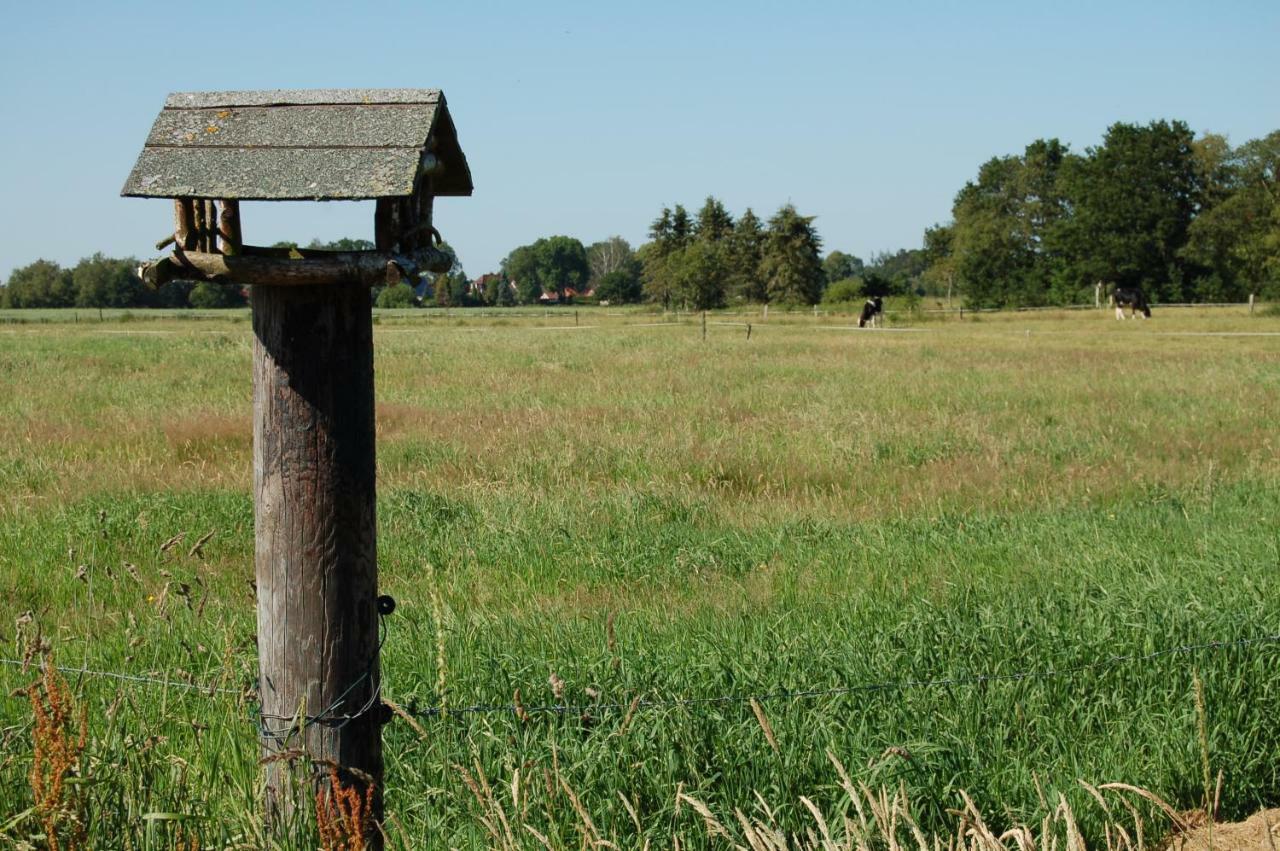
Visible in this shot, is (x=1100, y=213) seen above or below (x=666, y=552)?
above

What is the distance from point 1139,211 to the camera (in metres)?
71.4

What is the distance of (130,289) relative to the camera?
7838 centimetres

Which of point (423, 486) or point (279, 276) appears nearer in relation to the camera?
point (279, 276)

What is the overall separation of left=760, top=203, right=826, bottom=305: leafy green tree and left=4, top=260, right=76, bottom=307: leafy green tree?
51.6 metres

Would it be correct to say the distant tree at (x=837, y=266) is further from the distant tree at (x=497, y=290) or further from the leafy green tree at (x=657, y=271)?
the leafy green tree at (x=657, y=271)

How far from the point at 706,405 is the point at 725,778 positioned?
39.5ft

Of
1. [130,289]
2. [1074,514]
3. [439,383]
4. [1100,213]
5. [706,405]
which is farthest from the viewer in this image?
[130,289]

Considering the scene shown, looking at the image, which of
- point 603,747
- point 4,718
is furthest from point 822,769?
point 4,718

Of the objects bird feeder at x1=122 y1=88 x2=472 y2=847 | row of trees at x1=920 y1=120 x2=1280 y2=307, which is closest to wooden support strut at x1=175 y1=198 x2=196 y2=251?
bird feeder at x1=122 y1=88 x2=472 y2=847

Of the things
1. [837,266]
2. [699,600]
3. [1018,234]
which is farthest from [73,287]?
[837,266]

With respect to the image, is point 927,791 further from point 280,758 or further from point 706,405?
point 706,405

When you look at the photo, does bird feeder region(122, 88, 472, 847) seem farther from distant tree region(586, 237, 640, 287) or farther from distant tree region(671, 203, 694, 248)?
distant tree region(586, 237, 640, 287)

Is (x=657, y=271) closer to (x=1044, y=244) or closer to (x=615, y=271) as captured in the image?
(x=1044, y=244)

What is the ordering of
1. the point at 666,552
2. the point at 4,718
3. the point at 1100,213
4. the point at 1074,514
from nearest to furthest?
the point at 4,718 → the point at 666,552 → the point at 1074,514 → the point at 1100,213
